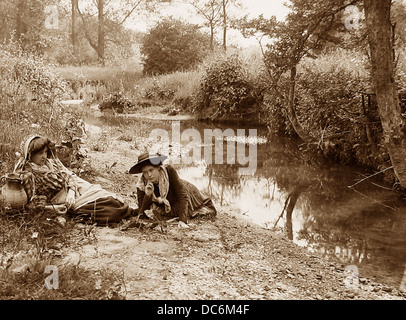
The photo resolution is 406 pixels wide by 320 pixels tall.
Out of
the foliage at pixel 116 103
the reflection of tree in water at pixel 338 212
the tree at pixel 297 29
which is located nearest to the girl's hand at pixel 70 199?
the reflection of tree in water at pixel 338 212

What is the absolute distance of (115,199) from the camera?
4.99 metres

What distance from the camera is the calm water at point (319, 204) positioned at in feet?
17.1

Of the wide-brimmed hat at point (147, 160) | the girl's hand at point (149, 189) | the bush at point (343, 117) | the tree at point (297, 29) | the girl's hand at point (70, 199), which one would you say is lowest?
the girl's hand at point (70, 199)

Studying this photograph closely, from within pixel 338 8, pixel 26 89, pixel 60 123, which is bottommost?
pixel 60 123

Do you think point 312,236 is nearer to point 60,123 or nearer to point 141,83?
point 60,123

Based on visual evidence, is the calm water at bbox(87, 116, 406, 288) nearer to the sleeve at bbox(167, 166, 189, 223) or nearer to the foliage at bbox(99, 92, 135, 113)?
the sleeve at bbox(167, 166, 189, 223)

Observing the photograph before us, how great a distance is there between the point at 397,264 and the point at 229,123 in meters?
12.3

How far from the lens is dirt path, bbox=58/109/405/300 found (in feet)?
11.7

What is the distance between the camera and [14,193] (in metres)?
4.46

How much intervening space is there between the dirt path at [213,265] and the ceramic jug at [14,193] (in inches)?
39.0

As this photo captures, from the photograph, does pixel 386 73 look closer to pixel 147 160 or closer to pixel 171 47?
pixel 147 160

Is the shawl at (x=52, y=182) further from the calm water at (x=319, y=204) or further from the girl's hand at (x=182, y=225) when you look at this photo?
the calm water at (x=319, y=204)
